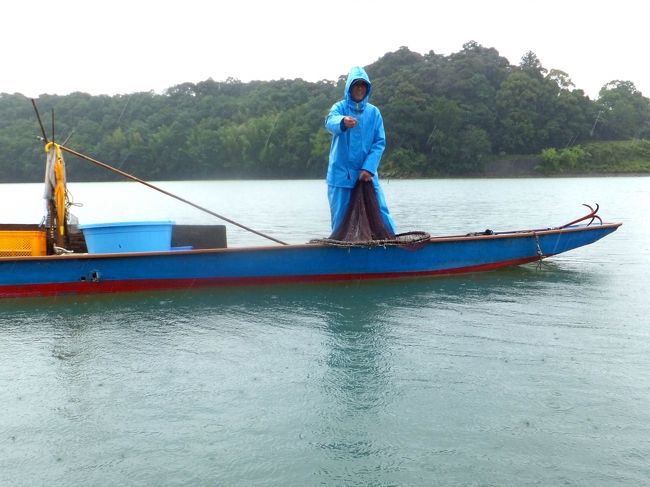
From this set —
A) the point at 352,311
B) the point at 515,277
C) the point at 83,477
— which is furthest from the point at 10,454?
the point at 515,277

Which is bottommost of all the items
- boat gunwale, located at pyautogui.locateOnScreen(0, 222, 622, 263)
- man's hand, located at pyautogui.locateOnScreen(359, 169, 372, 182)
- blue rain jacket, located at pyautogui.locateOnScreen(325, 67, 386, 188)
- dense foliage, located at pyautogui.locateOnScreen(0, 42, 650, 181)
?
boat gunwale, located at pyautogui.locateOnScreen(0, 222, 622, 263)

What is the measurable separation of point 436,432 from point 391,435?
34 centimetres

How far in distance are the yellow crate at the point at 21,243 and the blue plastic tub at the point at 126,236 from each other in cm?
68

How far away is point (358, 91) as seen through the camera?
9070 mm

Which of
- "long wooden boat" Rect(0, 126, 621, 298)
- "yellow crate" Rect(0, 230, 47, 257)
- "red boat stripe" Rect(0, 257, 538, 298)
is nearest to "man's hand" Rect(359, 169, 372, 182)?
"long wooden boat" Rect(0, 126, 621, 298)

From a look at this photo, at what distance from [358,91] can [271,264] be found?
2973mm

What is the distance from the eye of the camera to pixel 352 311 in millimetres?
8250

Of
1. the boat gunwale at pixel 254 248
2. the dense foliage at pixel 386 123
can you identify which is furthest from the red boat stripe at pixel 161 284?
the dense foliage at pixel 386 123

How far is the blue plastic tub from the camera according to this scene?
8.86 meters

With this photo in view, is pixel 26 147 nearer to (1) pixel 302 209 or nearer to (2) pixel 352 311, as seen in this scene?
(1) pixel 302 209

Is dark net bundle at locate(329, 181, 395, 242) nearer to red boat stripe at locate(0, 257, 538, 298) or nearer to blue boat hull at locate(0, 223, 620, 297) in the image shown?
blue boat hull at locate(0, 223, 620, 297)

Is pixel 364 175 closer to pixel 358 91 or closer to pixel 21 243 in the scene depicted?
pixel 358 91

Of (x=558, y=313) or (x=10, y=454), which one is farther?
(x=558, y=313)

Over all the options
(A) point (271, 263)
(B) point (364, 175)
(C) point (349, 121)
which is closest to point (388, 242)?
(B) point (364, 175)
